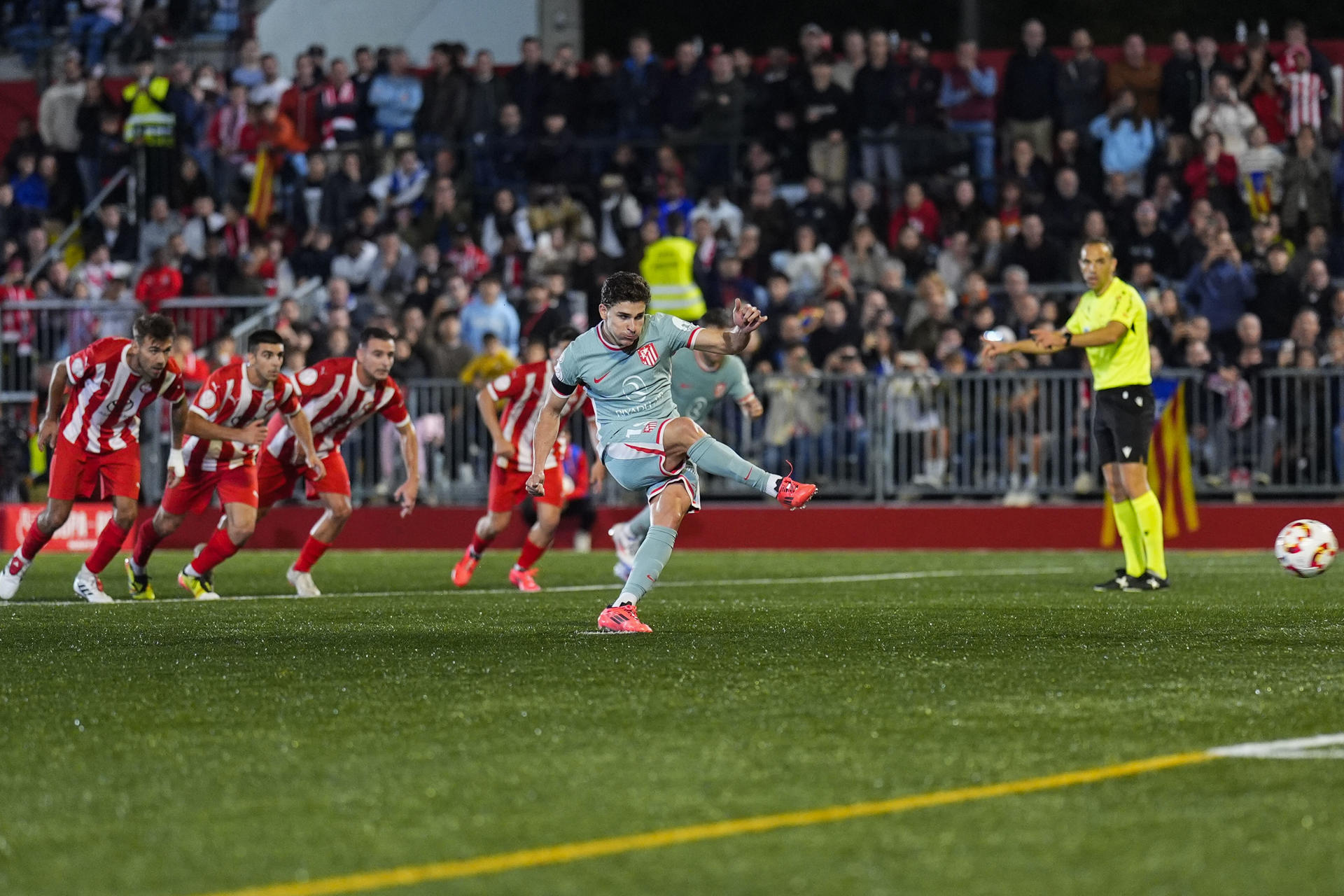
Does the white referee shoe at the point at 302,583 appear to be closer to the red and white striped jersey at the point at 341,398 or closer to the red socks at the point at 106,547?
the red and white striped jersey at the point at 341,398

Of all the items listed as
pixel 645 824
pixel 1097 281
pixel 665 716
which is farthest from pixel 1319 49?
pixel 645 824

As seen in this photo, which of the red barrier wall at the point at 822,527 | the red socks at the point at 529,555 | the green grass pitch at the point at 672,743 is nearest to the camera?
the green grass pitch at the point at 672,743

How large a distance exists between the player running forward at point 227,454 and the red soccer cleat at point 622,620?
394cm

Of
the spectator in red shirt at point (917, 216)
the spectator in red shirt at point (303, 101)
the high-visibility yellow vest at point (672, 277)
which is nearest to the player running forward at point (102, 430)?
the high-visibility yellow vest at point (672, 277)

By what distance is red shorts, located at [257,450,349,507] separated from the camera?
13562 mm

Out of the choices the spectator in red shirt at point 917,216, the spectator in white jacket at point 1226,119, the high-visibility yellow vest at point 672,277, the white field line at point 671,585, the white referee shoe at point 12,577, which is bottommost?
the white field line at point 671,585

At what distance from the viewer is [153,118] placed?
23875 millimetres

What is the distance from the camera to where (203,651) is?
28.4ft

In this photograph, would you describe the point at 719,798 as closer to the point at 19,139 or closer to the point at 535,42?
the point at 535,42

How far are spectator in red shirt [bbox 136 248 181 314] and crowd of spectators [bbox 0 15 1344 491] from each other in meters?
0.03

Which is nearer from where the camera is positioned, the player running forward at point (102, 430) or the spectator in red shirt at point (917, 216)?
the player running forward at point (102, 430)

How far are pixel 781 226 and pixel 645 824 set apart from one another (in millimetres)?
16524

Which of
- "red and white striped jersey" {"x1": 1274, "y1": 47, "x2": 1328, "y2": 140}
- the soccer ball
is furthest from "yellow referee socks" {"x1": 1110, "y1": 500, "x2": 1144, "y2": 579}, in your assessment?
"red and white striped jersey" {"x1": 1274, "y1": 47, "x2": 1328, "y2": 140}

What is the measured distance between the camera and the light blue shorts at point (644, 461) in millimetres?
9547
